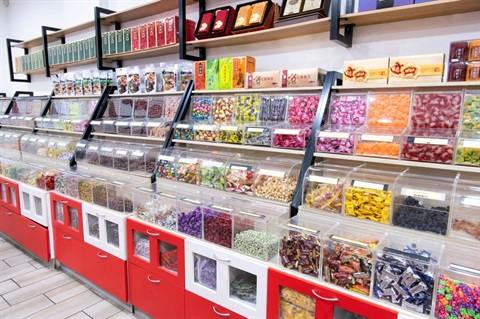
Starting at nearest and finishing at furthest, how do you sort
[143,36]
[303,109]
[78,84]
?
[303,109] < [143,36] < [78,84]

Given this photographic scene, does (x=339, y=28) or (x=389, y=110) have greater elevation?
(x=339, y=28)

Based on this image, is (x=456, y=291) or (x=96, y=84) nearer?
(x=456, y=291)

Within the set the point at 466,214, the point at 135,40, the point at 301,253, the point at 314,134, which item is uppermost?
the point at 135,40

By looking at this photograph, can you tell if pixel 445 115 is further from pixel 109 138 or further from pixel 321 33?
pixel 109 138

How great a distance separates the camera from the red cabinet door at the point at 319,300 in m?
1.35

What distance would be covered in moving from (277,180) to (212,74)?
3.31 ft

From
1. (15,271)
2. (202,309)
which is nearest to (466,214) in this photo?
(202,309)

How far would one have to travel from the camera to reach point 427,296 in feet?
4.21

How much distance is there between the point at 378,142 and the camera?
1.68 meters

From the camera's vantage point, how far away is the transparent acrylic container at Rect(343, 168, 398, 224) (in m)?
1.59

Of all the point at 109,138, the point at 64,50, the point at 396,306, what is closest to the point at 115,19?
the point at 64,50

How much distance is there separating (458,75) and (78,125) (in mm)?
3447

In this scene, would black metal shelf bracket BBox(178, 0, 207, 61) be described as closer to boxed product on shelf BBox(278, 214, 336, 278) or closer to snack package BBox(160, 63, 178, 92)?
snack package BBox(160, 63, 178, 92)

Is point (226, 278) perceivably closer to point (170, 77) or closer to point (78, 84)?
point (170, 77)
